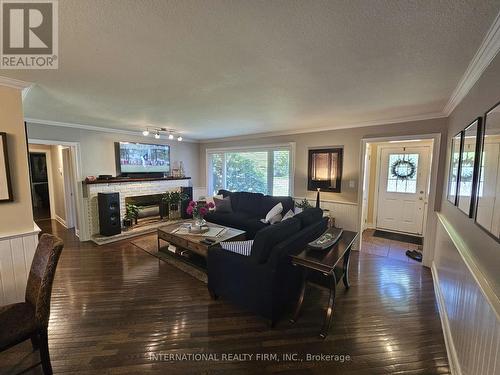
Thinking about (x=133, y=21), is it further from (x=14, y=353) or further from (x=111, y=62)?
(x=14, y=353)

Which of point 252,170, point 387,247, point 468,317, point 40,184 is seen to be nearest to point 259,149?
point 252,170

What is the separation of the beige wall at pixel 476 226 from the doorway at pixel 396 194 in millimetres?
2298

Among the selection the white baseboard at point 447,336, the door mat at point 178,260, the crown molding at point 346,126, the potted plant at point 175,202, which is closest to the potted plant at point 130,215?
the door mat at point 178,260

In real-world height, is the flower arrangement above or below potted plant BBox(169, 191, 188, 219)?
above

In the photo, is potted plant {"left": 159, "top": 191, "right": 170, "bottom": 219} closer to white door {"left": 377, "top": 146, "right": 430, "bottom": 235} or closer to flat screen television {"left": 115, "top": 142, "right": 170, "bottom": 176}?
flat screen television {"left": 115, "top": 142, "right": 170, "bottom": 176}

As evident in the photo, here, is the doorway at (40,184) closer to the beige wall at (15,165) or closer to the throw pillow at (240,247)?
the beige wall at (15,165)

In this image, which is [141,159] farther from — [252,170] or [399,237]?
[399,237]

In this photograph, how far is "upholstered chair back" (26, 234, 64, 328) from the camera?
1557 millimetres

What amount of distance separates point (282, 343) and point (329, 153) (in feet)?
11.5

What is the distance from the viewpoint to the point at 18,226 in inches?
87.1

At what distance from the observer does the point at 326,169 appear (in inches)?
177

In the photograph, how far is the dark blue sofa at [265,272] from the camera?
2.06 m

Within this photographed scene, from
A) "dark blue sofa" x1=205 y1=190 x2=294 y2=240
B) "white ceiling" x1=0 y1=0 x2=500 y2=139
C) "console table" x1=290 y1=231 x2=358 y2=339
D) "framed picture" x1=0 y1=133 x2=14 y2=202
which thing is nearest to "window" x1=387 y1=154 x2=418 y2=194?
"white ceiling" x1=0 y1=0 x2=500 y2=139

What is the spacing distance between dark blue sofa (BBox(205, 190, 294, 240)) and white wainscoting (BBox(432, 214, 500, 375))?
259 centimetres
